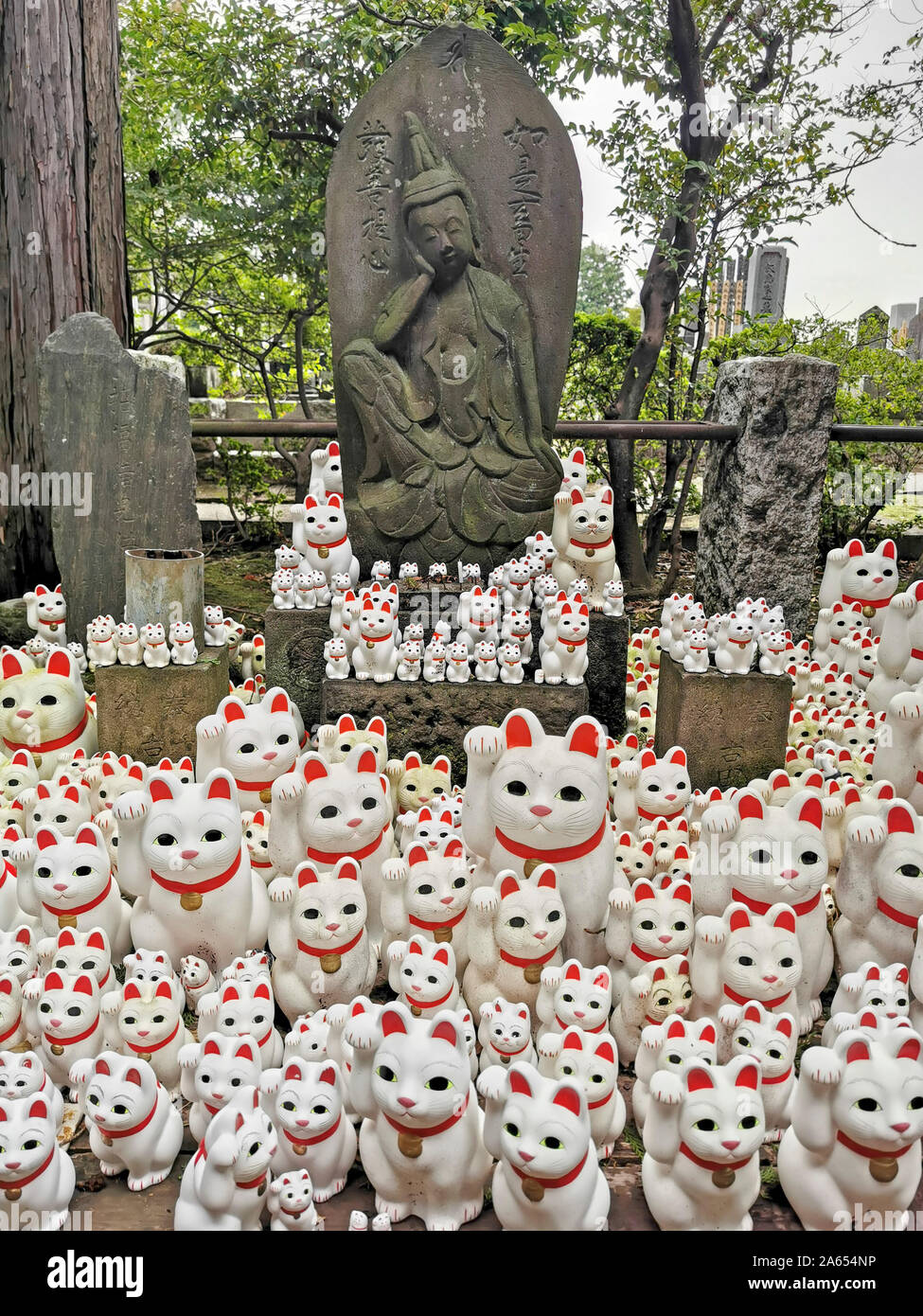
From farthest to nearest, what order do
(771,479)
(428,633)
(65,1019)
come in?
(771,479) < (428,633) < (65,1019)

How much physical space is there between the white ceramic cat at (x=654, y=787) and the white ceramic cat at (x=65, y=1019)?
183 cm

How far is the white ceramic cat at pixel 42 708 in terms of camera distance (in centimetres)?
408

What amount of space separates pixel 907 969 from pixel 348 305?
4.01 metres

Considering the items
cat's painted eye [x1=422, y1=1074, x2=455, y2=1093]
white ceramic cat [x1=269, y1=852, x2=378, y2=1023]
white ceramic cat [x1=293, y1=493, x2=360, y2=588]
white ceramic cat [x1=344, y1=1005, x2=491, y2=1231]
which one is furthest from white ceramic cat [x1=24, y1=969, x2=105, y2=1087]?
white ceramic cat [x1=293, y1=493, x2=360, y2=588]

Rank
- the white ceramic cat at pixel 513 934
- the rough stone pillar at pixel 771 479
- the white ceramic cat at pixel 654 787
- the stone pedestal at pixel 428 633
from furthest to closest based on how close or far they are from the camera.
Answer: the rough stone pillar at pixel 771 479 < the stone pedestal at pixel 428 633 < the white ceramic cat at pixel 654 787 < the white ceramic cat at pixel 513 934

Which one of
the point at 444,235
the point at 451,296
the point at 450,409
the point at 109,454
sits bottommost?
the point at 109,454

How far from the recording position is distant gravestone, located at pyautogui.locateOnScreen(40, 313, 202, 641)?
481 cm

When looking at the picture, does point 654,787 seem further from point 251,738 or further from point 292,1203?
point 292,1203

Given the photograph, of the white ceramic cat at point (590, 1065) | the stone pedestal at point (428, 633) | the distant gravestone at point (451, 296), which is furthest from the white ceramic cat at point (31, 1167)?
the distant gravestone at point (451, 296)

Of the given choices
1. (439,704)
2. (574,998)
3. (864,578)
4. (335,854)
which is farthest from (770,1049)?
(864,578)

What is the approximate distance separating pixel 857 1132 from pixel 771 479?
12.7 ft

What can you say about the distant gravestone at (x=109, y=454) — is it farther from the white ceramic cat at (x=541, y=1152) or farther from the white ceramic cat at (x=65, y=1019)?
the white ceramic cat at (x=541, y=1152)

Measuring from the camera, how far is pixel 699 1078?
2062 mm

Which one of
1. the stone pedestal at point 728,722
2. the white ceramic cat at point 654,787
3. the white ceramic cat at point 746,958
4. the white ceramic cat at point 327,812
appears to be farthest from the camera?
the stone pedestal at point 728,722
